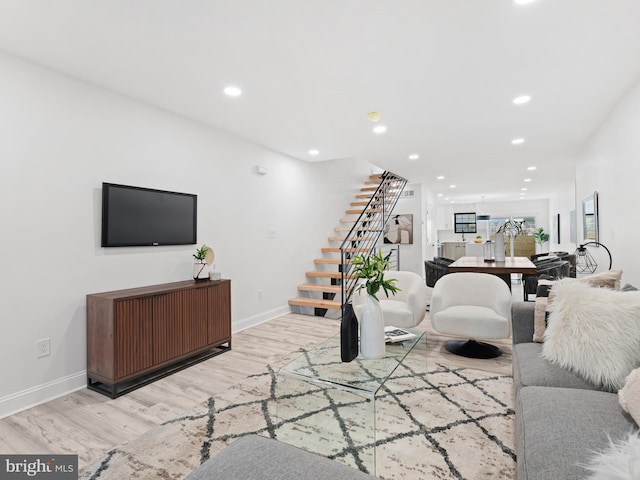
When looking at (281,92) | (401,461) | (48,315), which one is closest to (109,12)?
(281,92)

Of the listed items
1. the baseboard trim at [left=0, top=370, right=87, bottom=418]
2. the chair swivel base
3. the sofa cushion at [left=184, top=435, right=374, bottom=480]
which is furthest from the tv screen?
the chair swivel base

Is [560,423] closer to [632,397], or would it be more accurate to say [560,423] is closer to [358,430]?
[632,397]

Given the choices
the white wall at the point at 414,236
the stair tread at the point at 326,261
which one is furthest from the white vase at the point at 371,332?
the white wall at the point at 414,236

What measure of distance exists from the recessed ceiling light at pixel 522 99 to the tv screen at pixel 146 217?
3.47 m

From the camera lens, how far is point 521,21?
215 centimetres

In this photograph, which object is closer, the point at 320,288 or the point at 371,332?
the point at 371,332

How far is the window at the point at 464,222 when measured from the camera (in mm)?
14927

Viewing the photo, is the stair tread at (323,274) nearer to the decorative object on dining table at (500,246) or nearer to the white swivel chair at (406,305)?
the white swivel chair at (406,305)

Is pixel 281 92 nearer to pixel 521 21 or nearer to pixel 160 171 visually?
pixel 160 171

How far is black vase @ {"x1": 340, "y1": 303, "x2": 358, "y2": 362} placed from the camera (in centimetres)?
218

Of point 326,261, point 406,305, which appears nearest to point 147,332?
point 406,305

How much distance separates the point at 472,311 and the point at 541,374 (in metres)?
1.61

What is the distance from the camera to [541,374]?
179 centimetres

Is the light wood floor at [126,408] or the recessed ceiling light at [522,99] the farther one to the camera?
the recessed ceiling light at [522,99]
